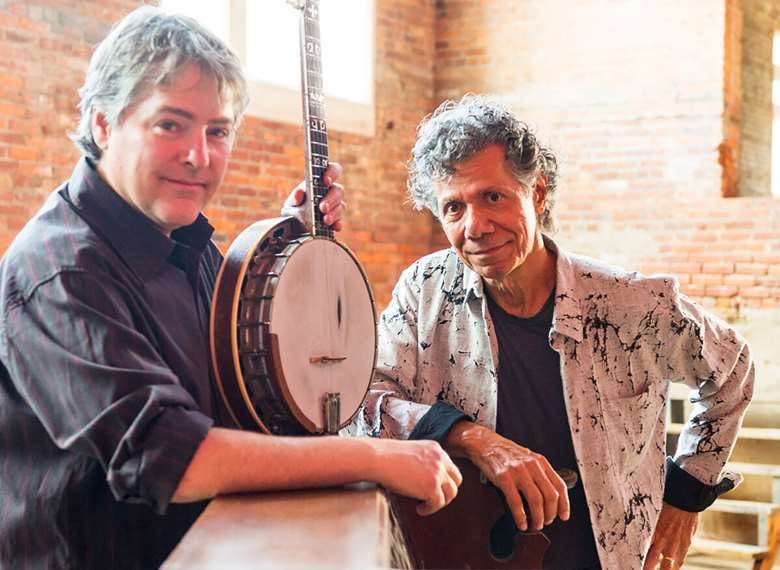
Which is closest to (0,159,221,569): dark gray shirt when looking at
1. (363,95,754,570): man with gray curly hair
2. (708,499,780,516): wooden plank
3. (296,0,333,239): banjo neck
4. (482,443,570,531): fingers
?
(296,0,333,239): banjo neck

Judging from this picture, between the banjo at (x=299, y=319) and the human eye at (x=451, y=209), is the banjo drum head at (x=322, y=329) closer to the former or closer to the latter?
the banjo at (x=299, y=319)

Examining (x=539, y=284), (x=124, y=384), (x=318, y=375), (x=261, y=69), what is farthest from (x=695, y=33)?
(x=124, y=384)

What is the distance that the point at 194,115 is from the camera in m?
1.71

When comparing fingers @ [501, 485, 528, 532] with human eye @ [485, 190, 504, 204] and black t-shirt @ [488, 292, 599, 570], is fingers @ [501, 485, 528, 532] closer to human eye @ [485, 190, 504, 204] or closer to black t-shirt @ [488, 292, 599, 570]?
black t-shirt @ [488, 292, 599, 570]

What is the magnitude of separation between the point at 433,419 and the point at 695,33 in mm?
6471

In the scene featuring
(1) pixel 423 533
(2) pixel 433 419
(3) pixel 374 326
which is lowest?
(1) pixel 423 533

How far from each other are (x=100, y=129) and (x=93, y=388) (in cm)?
49

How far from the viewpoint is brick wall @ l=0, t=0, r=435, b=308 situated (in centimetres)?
593

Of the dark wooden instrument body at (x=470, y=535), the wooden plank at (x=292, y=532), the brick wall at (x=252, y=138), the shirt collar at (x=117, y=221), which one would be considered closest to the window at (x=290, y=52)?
the brick wall at (x=252, y=138)

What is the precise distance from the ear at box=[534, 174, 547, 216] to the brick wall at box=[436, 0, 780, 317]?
5.38 metres

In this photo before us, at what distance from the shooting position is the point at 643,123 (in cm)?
820

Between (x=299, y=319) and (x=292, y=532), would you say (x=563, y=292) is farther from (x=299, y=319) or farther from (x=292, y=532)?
(x=292, y=532)

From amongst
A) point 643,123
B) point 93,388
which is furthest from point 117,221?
point 643,123

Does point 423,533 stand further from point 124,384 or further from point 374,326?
point 124,384
